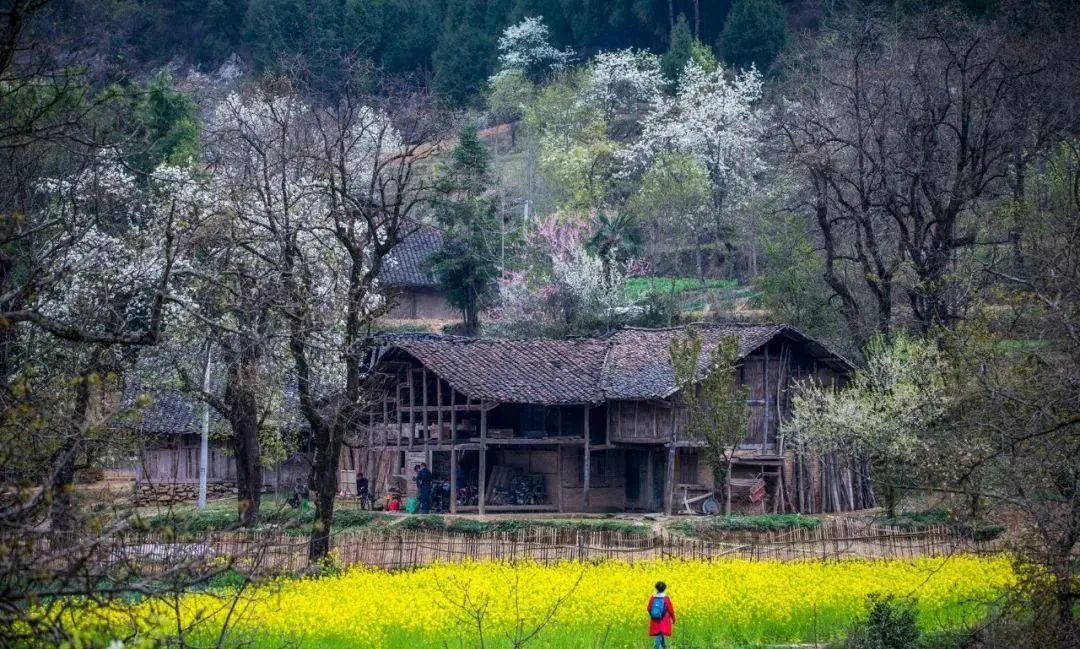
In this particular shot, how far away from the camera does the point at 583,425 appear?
41000mm

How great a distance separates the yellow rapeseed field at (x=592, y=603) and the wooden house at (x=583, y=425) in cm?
1468

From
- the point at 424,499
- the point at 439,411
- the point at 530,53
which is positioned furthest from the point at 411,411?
the point at 530,53

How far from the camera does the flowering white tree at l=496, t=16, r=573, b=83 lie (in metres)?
82.0

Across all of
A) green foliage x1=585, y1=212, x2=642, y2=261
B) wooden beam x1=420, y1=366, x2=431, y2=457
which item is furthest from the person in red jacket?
green foliage x1=585, y1=212, x2=642, y2=261

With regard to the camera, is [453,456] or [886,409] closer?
[886,409]

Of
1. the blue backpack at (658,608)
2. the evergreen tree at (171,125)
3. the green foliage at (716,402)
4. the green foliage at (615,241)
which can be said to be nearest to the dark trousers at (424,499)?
the green foliage at (716,402)

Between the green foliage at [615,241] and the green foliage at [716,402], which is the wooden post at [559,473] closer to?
the green foliage at [716,402]

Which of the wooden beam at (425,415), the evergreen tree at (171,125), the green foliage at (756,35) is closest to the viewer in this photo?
the wooden beam at (425,415)

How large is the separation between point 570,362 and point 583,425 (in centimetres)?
208

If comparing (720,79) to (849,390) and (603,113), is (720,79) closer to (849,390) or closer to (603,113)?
(603,113)

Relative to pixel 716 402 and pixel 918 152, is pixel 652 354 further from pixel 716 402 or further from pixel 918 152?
pixel 918 152

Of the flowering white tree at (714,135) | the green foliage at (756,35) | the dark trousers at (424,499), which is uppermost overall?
the green foliage at (756,35)

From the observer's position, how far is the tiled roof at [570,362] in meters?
38.8

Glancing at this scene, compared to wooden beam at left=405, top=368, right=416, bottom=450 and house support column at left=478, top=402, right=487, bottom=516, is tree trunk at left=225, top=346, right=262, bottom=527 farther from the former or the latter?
house support column at left=478, top=402, right=487, bottom=516
